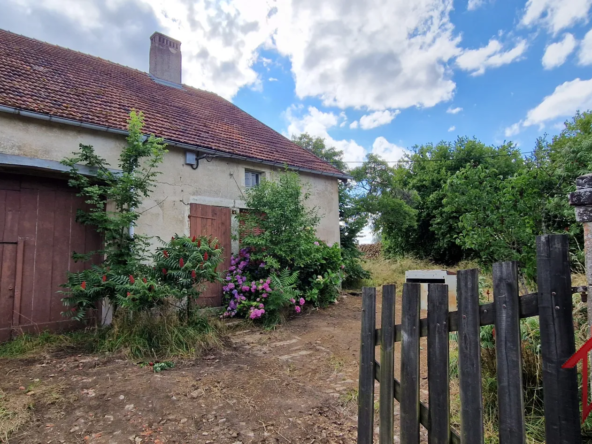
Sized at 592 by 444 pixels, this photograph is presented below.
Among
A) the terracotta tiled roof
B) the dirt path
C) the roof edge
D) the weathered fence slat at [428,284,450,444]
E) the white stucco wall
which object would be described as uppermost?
the terracotta tiled roof

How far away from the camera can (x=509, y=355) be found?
1339mm

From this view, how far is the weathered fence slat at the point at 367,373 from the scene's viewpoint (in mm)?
1960

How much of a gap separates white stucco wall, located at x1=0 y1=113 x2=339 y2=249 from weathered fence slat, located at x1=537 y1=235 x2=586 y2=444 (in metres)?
6.18

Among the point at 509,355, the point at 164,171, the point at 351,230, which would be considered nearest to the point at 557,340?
the point at 509,355

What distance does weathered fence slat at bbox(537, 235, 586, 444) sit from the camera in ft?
3.87

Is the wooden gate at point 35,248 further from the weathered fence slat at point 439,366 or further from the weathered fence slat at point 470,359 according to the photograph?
the weathered fence slat at point 470,359

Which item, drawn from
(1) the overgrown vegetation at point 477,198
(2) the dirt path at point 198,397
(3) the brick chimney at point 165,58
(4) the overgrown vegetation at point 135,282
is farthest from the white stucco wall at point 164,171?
(3) the brick chimney at point 165,58

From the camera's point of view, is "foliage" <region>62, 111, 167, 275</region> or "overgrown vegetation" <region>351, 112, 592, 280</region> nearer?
"overgrown vegetation" <region>351, 112, 592, 280</region>

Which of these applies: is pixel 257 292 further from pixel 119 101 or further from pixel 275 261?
pixel 119 101

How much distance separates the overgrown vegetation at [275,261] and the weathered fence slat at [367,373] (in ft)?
13.2

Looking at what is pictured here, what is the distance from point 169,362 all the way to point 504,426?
3.81m

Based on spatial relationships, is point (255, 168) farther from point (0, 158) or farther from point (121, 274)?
point (0, 158)

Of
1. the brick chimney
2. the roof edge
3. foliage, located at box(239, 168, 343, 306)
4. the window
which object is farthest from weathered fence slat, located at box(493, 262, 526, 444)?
the brick chimney

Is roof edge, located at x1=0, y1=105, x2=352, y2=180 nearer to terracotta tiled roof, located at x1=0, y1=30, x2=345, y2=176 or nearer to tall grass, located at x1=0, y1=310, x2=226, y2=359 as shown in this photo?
terracotta tiled roof, located at x1=0, y1=30, x2=345, y2=176
